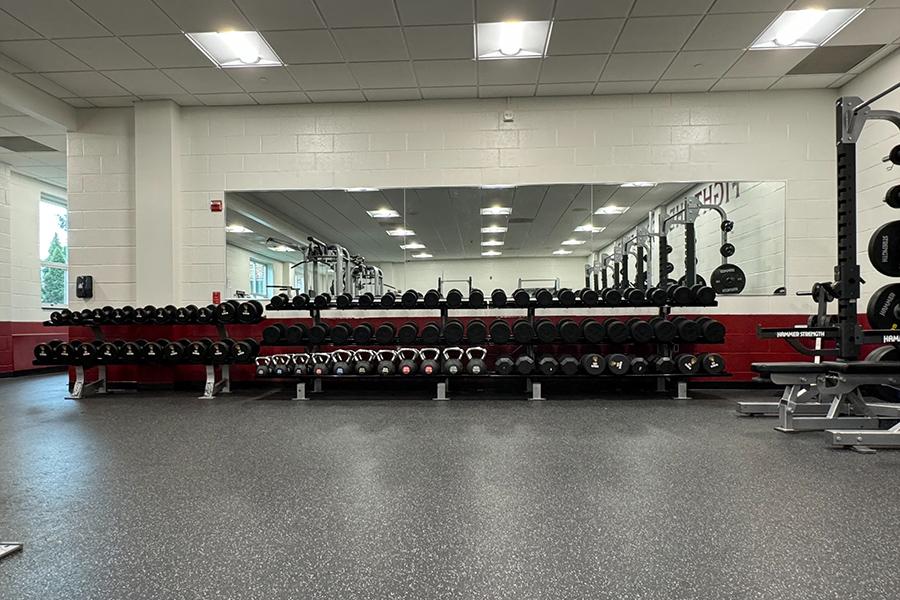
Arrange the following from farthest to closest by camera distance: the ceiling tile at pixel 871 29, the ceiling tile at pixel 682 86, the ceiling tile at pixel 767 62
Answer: the ceiling tile at pixel 682 86, the ceiling tile at pixel 767 62, the ceiling tile at pixel 871 29

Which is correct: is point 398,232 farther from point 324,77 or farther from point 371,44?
point 371,44

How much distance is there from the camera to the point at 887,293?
3303 millimetres

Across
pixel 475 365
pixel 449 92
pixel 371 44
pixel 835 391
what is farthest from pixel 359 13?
pixel 835 391

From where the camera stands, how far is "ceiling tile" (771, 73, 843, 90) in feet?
15.0

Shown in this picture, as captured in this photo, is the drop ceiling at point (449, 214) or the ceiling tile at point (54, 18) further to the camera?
Answer: the drop ceiling at point (449, 214)

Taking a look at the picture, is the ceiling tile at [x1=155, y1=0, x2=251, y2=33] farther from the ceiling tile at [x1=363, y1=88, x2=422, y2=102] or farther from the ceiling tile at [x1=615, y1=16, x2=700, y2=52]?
the ceiling tile at [x1=615, y1=16, x2=700, y2=52]

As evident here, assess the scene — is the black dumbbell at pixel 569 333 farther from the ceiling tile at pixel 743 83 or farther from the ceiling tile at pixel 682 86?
the ceiling tile at pixel 743 83

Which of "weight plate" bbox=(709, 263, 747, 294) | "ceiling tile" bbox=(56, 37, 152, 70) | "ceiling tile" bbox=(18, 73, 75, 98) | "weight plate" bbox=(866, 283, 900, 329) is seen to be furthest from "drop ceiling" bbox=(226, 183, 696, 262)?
"weight plate" bbox=(866, 283, 900, 329)

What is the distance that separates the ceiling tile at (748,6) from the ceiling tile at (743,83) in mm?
1065

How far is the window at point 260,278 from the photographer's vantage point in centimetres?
520

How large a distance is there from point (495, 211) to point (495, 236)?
13.2 inches

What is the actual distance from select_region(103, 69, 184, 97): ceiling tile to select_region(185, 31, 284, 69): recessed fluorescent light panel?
2.27 feet

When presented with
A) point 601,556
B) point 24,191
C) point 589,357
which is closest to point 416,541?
point 601,556

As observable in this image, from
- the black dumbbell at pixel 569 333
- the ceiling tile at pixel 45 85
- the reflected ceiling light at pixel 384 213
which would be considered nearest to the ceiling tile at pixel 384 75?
the reflected ceiling light at pixel 384 213
